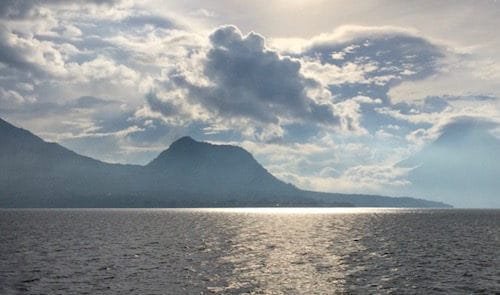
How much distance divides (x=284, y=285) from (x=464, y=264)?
40369mm

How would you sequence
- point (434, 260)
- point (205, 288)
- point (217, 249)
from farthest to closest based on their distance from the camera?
point (217, 249)
point (434, 260)
point (205, 288)

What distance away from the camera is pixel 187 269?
83062 mm

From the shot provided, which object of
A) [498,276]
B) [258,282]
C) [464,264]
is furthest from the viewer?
[464,264]

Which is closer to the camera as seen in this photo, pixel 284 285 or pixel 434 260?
pixel 284 285

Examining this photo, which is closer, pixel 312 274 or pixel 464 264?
pixel 312 274

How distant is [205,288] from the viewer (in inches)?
2586

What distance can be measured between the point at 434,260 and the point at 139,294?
199 feet

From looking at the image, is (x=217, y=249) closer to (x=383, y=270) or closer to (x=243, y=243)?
(x=243, y=243)

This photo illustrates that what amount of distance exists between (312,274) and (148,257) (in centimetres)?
3806

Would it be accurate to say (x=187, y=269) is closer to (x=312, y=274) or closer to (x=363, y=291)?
(x=312, y=274)

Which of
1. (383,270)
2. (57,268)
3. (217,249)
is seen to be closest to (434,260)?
(383,270)

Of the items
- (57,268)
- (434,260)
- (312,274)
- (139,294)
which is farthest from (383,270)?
(57,268)

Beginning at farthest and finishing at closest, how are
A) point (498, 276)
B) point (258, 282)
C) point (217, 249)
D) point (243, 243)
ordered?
point (243, 243) → point (217, 249) → point (498, 276) → point (258, 282)

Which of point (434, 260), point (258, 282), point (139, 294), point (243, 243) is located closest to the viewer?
point (139, 294)
